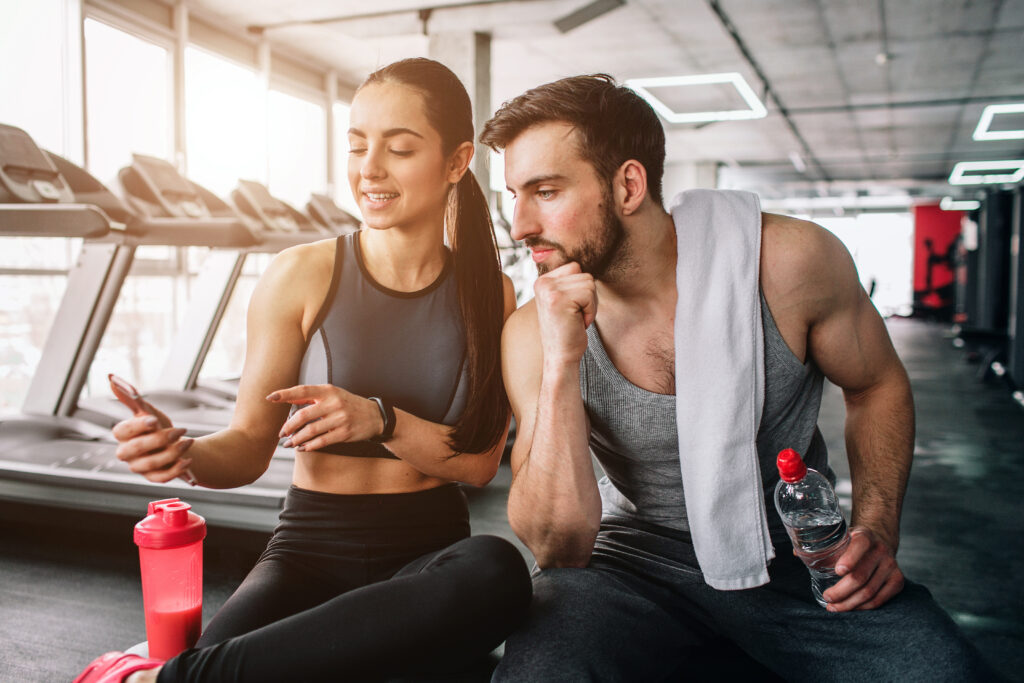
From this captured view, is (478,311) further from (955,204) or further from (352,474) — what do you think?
(955,204)

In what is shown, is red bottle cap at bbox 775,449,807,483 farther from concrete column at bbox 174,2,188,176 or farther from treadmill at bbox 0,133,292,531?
concrete column at bbox 174,2,188,176

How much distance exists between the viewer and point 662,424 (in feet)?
4.83

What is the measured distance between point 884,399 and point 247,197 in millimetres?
3978

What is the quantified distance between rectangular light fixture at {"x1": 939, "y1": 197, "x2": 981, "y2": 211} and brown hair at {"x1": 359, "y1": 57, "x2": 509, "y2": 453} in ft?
66.1

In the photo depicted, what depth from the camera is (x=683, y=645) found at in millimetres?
Result: 1404

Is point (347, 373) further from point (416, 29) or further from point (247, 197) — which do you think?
point (416, 29)

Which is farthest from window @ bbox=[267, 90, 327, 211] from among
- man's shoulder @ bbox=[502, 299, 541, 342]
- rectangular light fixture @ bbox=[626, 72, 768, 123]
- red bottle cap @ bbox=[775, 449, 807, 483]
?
red bottle cap @ bbox=[775, 449, 807, 483]

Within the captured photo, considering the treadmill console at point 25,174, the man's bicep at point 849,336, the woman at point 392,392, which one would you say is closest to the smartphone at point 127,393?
the woman at point 392,392

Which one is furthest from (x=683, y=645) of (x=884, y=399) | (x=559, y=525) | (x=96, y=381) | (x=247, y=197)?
(x=96, y=381)

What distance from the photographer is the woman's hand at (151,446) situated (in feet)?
3.81

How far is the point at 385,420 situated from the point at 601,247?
0.52 meters

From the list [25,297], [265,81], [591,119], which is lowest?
[25,297]

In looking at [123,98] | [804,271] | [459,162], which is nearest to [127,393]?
[459,162]

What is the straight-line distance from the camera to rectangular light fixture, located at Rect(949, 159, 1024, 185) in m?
13.6
